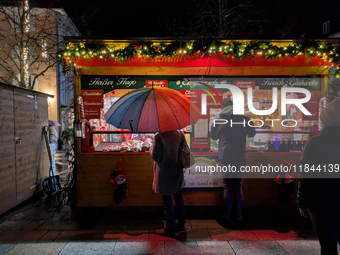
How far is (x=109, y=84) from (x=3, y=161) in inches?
114

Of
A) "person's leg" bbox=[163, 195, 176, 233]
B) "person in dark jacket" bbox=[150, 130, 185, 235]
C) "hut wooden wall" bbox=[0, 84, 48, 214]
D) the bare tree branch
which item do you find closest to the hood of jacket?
"person in dark jacket" bbox=[150, 130, 185, 235]

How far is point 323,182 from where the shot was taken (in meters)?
2.29

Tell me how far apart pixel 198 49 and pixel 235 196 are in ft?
10.1

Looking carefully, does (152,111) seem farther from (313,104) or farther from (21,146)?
(21,146)

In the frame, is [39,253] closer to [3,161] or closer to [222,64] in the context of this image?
[3,161]

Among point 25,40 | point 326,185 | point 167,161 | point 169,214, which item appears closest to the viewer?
point 326,185

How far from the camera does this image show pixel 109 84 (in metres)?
5.24

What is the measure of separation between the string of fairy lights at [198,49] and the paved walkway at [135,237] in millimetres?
3452

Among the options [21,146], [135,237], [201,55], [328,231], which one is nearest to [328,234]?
[328,231]

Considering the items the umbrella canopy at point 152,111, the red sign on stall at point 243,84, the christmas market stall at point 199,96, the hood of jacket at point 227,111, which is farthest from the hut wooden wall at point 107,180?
the red sign on stall at point 243,84

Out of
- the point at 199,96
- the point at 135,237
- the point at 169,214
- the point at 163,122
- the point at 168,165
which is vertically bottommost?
the point at 135,237

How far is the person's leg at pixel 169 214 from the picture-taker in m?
4.01

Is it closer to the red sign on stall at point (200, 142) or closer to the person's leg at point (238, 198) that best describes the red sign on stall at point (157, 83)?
the red sign on stall at point (200, 142)

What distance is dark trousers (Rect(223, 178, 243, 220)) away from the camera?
14.8ft
